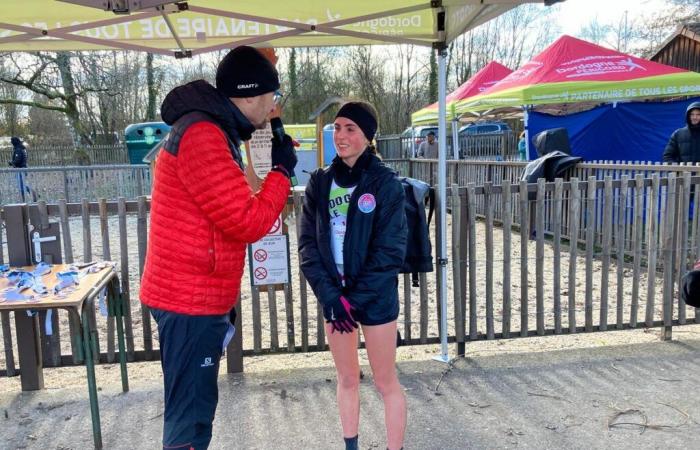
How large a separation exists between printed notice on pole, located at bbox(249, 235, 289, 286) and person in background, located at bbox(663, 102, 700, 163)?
21.3 ft

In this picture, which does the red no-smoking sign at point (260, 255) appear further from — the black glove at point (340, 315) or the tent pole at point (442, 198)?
the black glove at point (340, 315)

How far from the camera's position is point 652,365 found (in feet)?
13.4

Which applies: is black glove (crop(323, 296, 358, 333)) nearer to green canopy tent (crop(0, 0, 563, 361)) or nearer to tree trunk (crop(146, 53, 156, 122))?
green canopy tent (crop(0, 0, 563, 361))

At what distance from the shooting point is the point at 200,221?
203cm

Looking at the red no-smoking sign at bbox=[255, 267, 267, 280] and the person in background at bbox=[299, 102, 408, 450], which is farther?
the red no-smoking sign at bbox=[255, 267, 267, 280]

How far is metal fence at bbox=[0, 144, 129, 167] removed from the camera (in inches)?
950

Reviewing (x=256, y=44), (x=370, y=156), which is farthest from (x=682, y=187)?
(x=256, y=44)

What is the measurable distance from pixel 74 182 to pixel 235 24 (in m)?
11.5

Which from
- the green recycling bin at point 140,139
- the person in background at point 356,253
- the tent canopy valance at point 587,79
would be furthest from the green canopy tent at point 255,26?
the green recycling bin at point 140,139

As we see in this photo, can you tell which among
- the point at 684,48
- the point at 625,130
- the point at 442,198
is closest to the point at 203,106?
the point at 442,198

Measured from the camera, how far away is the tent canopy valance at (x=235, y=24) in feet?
11.7

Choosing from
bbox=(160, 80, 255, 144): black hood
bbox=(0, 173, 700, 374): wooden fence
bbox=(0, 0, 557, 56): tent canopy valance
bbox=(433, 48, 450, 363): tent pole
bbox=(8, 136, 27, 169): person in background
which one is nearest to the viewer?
bbox=(160, 80, 255, 144): black hood

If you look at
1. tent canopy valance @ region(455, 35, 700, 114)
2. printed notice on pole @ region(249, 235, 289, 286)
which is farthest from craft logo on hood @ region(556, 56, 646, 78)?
printed notice on pole @ region(249, 235, 289, 286)

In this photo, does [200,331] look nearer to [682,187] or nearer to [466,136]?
[682,187]
